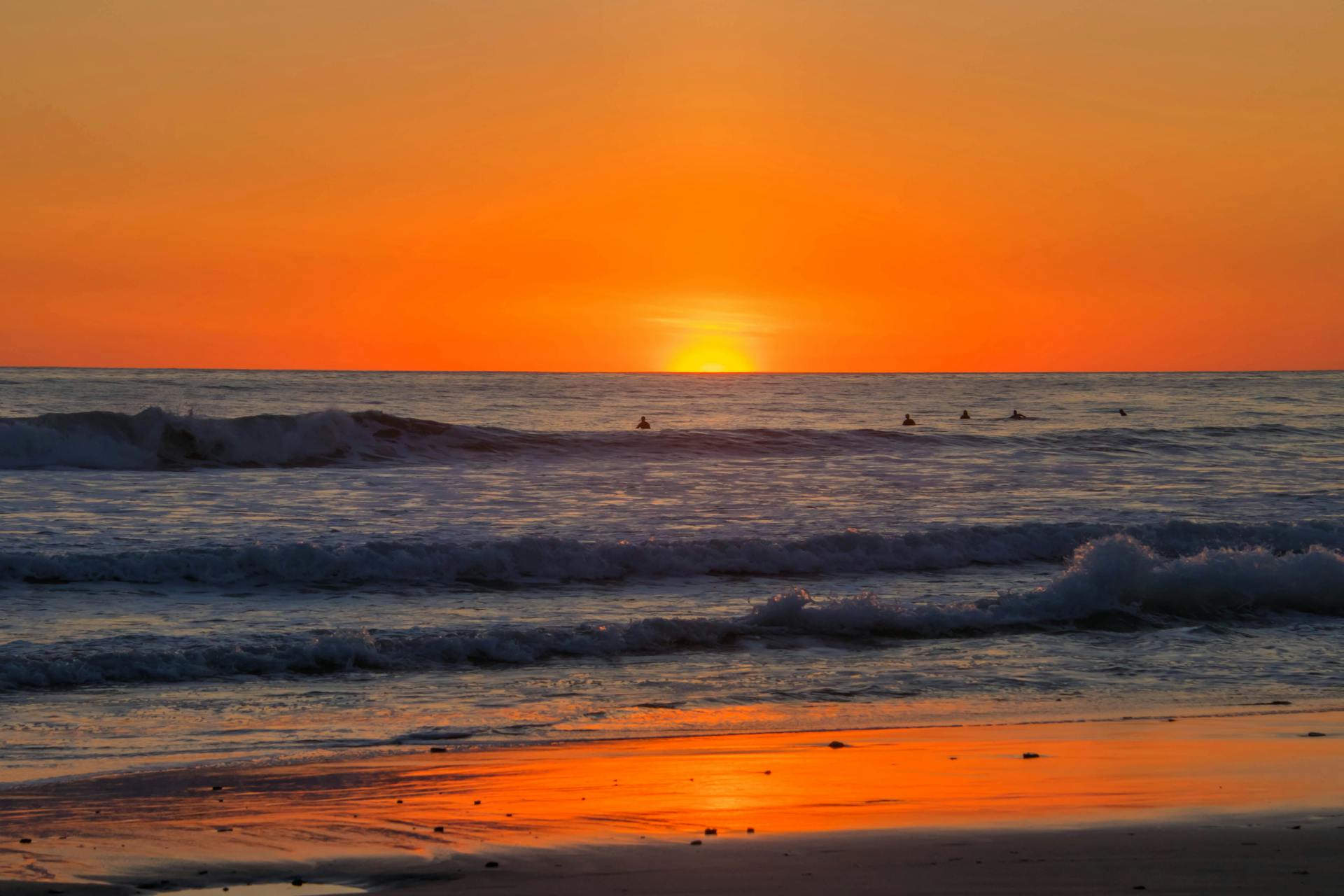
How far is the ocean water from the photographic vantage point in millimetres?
9711

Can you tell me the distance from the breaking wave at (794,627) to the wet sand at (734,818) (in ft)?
6.14

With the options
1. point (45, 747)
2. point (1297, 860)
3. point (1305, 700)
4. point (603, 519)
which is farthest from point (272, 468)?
point (1297, 860)

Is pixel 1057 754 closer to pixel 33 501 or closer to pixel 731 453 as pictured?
pixel 33 501

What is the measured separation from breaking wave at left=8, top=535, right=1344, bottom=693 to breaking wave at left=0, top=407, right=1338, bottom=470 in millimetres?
20201

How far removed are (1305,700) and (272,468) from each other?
83.5ft

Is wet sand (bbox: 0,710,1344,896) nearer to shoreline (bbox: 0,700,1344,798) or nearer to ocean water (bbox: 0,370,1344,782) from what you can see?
shoreline (bbox: 0,700,1344,798)

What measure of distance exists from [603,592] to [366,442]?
20527mm

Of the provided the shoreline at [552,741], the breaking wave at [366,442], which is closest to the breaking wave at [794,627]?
the shoreline at [552,741]

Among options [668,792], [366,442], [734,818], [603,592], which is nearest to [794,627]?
[603,592]

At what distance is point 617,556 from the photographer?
17.1m

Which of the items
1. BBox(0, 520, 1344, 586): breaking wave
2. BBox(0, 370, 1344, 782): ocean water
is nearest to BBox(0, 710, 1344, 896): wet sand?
BBox(0, 370, 1344, 782): ocean water

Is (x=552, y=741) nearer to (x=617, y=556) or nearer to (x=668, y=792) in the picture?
(x=668, y=792)

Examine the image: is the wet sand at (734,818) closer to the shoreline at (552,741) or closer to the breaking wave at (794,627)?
the shoreline at (552,741)

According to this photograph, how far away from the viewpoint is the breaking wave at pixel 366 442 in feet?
101
